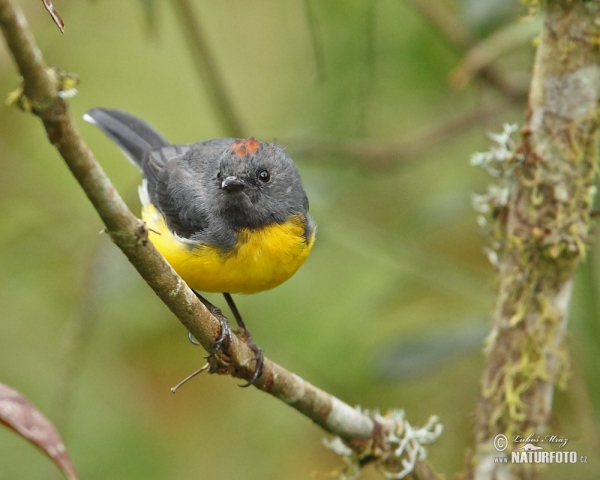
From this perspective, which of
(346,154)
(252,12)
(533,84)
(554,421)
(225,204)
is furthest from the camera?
(252,12)

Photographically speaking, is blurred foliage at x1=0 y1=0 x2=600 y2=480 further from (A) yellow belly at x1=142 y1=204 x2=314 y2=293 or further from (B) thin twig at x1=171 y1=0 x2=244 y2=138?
(A) yellow belly at x1=142 y1=204 x2=314 y2=293

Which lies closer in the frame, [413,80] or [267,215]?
[267,215]

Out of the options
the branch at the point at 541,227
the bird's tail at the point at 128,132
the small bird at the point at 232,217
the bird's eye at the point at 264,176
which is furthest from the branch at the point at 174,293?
the bird's tail at the point at 128,132

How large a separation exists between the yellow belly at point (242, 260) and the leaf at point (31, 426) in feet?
4.06

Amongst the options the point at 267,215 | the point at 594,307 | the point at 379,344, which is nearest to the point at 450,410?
the point at 379,344

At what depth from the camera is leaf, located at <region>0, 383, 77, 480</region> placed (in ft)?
5.88

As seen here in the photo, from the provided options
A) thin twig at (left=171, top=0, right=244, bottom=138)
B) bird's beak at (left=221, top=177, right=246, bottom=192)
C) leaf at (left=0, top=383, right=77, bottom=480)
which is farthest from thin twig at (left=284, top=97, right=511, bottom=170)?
leaf at (left=0, top=383, right=77, bottom=480)

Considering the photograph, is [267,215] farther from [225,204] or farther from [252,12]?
[252,12]

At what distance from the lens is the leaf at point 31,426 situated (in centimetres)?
179

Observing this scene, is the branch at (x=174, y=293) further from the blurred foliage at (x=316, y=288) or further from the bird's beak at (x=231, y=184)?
the blurred foliage at (x=316, y=288)

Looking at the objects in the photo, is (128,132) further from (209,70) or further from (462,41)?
(462,41)

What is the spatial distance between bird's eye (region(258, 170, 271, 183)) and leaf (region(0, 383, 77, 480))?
171 centimetres

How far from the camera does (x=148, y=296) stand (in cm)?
473

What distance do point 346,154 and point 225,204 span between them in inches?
43.0
